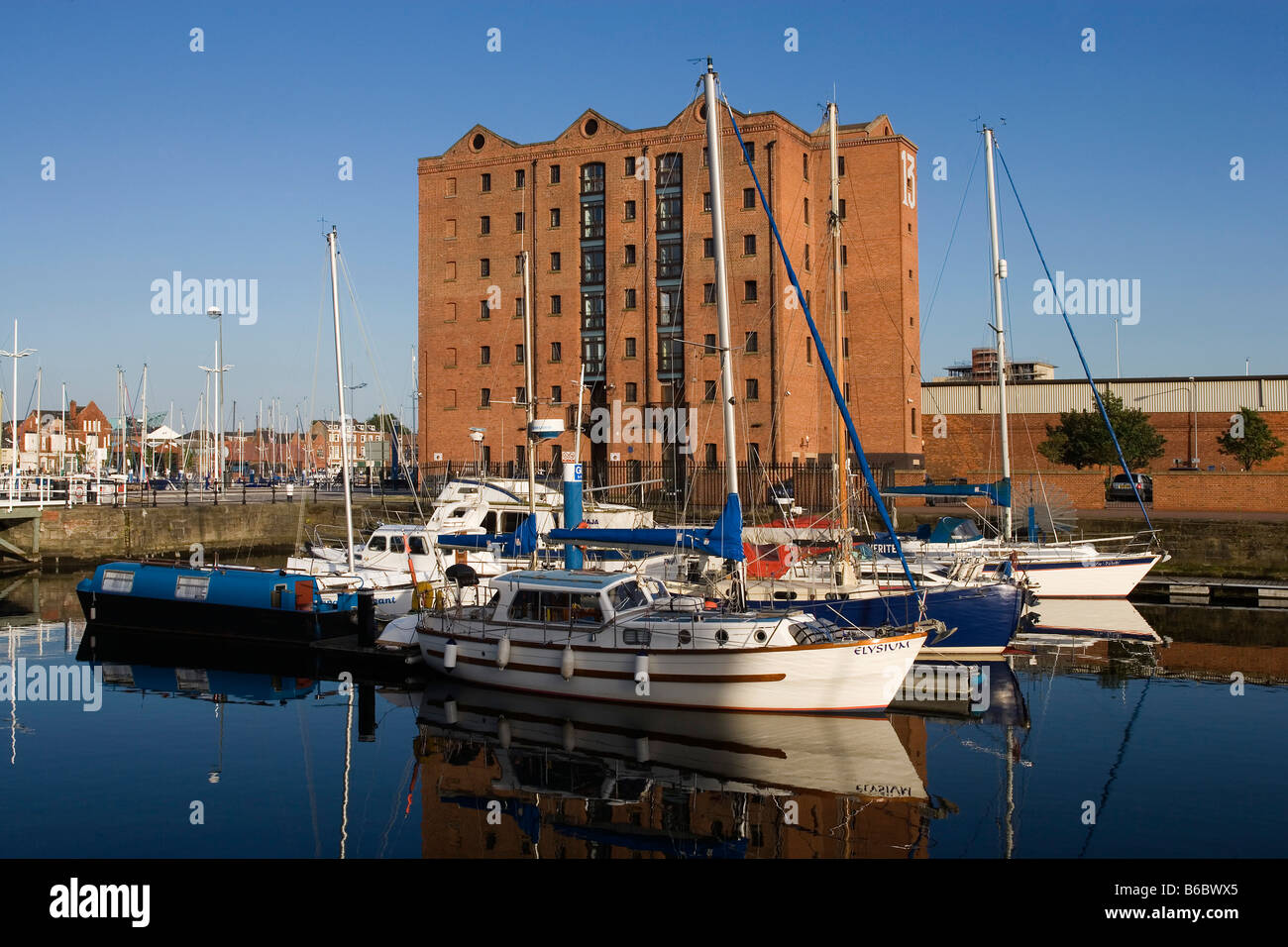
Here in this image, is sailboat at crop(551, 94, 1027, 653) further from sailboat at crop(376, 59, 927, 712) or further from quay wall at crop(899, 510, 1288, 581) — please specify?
quay wall at crop(899, 510, 1288, 581)

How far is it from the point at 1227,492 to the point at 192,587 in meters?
44.0

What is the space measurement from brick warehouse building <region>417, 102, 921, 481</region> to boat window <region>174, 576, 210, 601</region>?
32262mm

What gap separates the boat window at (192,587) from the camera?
92.5 feet

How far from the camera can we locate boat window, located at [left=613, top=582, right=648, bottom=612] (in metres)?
21.4

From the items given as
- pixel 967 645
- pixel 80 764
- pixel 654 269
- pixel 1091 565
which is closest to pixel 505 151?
pixel 654 269

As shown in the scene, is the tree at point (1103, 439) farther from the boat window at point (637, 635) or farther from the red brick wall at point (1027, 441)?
the boat window at point (637, 635)

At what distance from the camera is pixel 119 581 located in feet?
→ 95.9

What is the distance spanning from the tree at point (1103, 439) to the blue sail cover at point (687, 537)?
1866 inches

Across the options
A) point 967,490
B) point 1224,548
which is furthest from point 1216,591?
point 967,490

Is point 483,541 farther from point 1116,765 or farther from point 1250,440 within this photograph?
point 1250,440

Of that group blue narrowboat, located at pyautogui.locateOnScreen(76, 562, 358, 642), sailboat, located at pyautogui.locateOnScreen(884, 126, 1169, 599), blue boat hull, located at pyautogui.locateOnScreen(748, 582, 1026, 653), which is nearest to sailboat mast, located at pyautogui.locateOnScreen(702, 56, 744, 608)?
blue boat hull, located at pyautogui.locateOnScreen(748, 582, 1026, 653)

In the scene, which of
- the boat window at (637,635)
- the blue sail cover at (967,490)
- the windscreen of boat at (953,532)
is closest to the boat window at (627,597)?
the boat window at (637,635)
